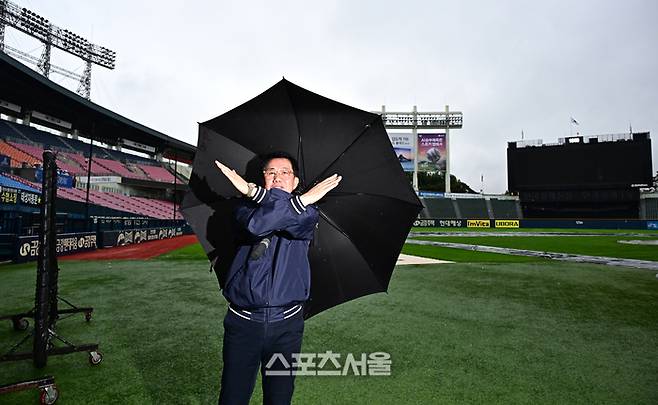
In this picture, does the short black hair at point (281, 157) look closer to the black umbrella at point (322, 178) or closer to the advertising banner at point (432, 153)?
the black umbrella at point (322, 178)

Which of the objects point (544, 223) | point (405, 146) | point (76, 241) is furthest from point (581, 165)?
point (76, 241)

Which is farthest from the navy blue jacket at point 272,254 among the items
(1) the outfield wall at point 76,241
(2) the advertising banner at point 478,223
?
(2) the advertising banner at point 478,223

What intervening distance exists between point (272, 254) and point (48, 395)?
249 cm

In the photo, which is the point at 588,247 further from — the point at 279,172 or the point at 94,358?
the point at 94,358

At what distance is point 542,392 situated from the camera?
303cm

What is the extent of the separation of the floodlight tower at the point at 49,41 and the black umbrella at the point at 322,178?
46120mm

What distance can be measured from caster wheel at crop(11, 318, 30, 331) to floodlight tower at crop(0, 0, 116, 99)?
140 feet

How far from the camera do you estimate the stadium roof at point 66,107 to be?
21953 millimetres

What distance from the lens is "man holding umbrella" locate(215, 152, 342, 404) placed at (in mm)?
1706

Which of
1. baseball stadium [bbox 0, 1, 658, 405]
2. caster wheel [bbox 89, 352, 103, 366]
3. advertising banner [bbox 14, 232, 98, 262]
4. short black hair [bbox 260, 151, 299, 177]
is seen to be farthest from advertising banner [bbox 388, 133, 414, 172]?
short black hair [bbox 260, 151, 299, 177]

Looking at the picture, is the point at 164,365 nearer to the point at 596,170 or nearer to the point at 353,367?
the point at 353,367

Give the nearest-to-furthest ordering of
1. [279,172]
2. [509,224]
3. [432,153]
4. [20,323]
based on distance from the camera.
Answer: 1. [279,172]
2. [20,323]
3. [509,224]
4. [432,153]

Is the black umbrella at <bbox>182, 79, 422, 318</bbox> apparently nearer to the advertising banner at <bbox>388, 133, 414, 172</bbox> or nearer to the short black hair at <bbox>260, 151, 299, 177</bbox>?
the short black hair at <bbox>260, 151, 299, 177</bbox>

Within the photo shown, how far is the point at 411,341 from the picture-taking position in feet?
14.1
